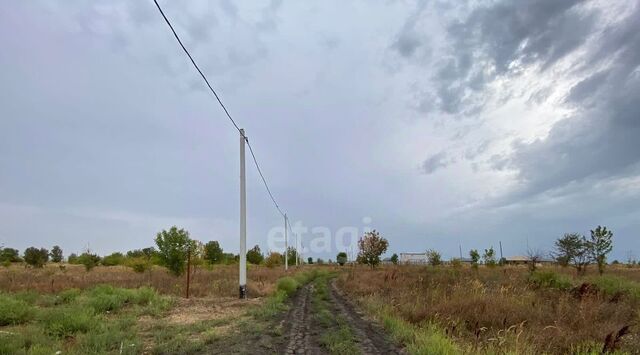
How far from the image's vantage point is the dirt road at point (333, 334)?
30.7 feet

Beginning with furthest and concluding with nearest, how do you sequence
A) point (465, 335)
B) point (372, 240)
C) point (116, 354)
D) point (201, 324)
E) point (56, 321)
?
point (372, 240)
point (201, 324)
point (56, 321)
point (465, 335)
point (116, 354)

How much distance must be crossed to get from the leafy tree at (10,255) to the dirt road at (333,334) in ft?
224

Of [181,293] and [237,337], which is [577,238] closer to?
[181,293]

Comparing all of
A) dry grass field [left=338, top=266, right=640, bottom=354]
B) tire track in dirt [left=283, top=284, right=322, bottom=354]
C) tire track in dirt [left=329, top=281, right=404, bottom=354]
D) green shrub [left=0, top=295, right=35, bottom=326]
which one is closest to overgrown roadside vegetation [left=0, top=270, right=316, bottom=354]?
green shrub [left=0, top=295, right=35, bottom=326]

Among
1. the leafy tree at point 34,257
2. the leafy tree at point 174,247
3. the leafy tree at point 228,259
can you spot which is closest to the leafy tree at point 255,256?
the leafy tree at point 228,259

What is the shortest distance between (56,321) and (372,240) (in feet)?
187

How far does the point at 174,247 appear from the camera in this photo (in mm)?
32688

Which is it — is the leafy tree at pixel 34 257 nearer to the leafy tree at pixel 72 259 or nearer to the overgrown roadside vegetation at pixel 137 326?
the leafy tree at pixel 72 259

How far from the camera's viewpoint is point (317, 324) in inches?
526

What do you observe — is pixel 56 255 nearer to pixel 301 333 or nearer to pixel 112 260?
pixel 112 260

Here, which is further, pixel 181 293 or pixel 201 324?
pixel 181 293

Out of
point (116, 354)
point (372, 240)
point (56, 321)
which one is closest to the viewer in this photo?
point (116, 354)

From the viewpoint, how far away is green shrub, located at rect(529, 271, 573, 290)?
18.9m

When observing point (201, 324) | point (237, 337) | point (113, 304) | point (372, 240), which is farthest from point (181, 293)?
point (372, 240)
